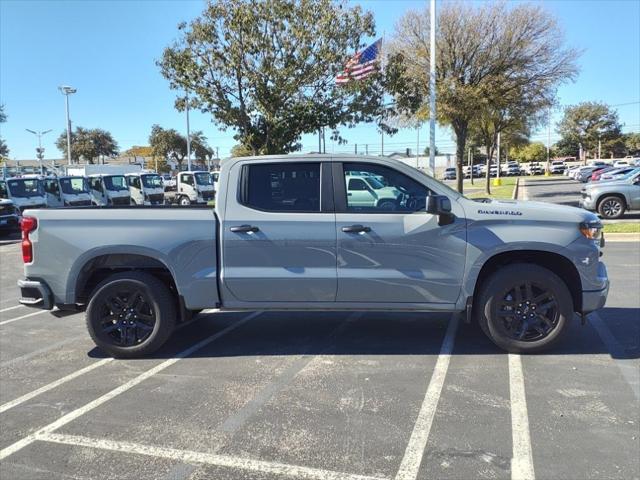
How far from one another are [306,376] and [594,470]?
2.27 metres

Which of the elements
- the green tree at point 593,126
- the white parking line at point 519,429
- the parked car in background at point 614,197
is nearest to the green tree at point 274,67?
the parked car in background at point 614,197

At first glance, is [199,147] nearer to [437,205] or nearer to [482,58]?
[482,58]

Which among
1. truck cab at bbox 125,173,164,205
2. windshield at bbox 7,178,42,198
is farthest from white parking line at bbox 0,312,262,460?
truck cab at bbox 125,173,164,205

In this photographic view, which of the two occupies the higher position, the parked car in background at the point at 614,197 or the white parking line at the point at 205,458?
the parked car in background at the point at 614,197

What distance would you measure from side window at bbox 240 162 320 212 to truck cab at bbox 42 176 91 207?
1959 cm

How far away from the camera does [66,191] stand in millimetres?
23547

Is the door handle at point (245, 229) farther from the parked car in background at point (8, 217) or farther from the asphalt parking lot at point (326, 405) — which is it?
the parked car in background at point (8, 217)

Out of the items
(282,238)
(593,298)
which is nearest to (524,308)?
(593,298)

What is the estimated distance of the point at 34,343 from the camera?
5.84m

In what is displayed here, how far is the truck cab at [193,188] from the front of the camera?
29.0m

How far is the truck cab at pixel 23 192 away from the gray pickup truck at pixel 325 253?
17.6 meters

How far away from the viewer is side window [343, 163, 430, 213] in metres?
4.91

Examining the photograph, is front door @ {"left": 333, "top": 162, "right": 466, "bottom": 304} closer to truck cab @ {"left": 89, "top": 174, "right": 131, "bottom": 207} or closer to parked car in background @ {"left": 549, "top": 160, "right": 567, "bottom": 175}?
truck cab @ {"left": 89, "top": 174, "right": 131, "bottom": 207}

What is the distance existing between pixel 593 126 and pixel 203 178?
6933 cm
